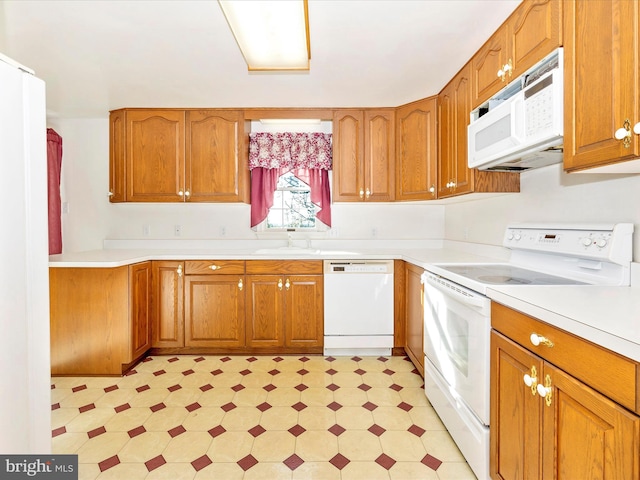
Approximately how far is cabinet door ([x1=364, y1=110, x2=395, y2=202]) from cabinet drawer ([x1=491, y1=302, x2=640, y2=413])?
6.44 feet

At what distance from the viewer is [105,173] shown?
3307mm

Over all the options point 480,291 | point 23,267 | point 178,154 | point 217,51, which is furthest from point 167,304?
point 480,291

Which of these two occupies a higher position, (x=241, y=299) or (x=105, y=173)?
(x=105, y=173)

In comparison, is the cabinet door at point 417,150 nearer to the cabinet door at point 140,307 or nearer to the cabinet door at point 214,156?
the cabinet door at point 214,156

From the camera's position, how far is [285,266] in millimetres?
2809

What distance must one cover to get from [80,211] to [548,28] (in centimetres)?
405

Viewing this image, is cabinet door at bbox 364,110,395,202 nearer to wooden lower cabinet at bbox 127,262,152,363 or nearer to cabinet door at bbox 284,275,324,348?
cabinet door at bbox 284,275,324,348

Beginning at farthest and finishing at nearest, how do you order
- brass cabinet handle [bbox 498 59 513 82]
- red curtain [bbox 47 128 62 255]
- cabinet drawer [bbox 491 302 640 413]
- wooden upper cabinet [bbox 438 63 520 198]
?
red curtain [bbox 47 128 62 255] < wooden upper cabinet [bbox 438 63 520 198] < brass cabinet handle [bbox 498 59 513 82] < cabinet drawer [bbox 491 302 640 413]

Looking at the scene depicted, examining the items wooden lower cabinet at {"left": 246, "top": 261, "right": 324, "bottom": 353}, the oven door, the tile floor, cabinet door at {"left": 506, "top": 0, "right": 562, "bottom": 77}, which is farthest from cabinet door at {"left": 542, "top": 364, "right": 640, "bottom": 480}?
wooden lower cabinet at {"left": 246, "top": 261, "right": 324, "bottom": 353}

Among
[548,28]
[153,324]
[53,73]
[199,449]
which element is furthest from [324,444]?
[53,73]

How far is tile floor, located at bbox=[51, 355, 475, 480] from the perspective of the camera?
5.07ft

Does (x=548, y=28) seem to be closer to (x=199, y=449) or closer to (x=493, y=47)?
(x=493, y=47)

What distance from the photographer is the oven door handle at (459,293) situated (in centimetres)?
140

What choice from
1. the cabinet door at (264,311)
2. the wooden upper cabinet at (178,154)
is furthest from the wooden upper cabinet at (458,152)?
the wooden upper cabinet at (178,154)
